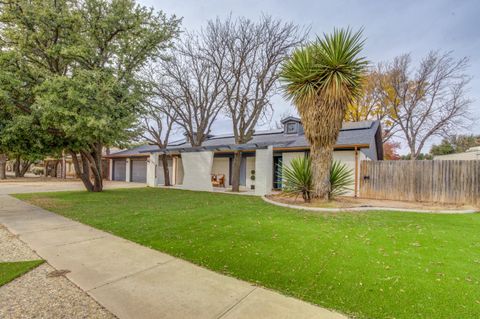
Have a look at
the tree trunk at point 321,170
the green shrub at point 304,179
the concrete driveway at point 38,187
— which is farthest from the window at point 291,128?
the concrete driveway at point 38,187

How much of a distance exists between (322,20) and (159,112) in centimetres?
1167

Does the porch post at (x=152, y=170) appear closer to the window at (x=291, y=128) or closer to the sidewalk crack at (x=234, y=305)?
the window at (x=291, y=128)

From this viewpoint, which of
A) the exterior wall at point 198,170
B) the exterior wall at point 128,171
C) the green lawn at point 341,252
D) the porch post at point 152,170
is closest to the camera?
the green lawn at point 341,252

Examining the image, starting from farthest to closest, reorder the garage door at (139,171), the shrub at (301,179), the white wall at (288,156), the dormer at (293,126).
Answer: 1. the garage door at (139,171)
2. the dormer at (293,126)
3. the white wall at (288,156)
4. the shrub at (301,179)

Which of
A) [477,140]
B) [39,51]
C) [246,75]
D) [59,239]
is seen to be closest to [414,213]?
[59,239]

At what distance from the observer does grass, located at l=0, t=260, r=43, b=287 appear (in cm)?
340

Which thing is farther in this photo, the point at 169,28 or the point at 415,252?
the point at 169,28

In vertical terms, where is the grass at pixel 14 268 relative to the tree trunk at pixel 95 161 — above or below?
below

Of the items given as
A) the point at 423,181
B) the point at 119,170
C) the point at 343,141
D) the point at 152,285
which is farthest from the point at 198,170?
the point at 119,170

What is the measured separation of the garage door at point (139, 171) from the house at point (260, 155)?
98mm

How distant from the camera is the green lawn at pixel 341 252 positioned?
9.27 feet

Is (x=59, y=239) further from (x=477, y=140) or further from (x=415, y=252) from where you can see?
(x=477, y=140)

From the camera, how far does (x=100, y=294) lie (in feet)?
9.72

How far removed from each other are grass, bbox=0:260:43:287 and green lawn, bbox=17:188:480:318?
1663mm
